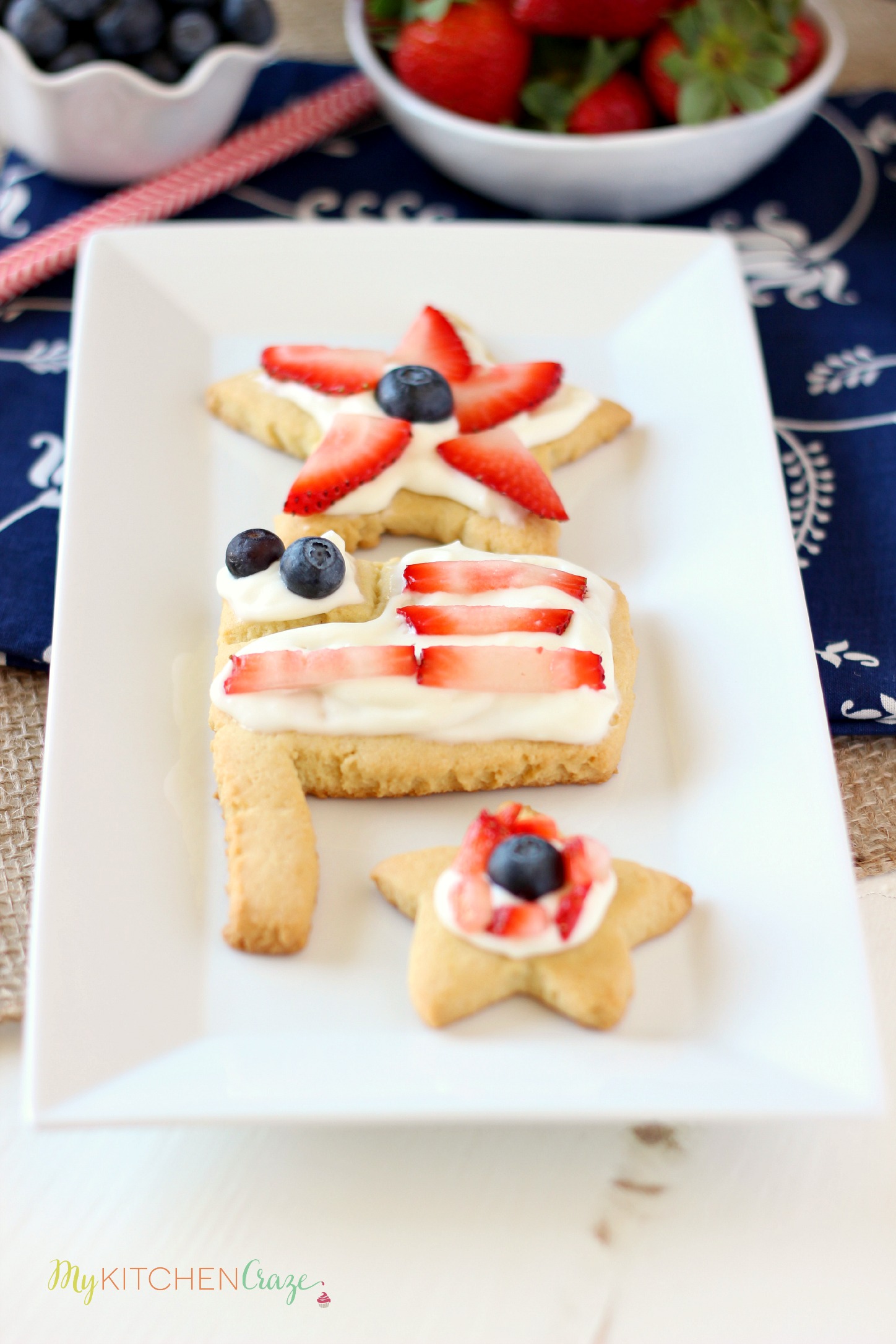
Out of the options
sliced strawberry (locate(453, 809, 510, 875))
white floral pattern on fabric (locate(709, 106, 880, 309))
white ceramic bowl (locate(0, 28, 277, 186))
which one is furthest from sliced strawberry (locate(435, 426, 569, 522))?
white ceramic bowl (locate(0, 28, 277, 186))

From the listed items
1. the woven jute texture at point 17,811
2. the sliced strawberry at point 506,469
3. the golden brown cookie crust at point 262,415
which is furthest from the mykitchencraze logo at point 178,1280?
the golden brown cookie crust at point 262,415

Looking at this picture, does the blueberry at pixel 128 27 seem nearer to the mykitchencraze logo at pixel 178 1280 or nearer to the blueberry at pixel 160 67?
the blueberry at pixel 160 67

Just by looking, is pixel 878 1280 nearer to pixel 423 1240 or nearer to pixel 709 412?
pixel 423 1240

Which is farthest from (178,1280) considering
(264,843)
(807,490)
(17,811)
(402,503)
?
(807,490)

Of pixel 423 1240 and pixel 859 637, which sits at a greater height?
pixel 859 637

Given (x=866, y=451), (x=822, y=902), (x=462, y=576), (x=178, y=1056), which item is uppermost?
(x=866, y=451)

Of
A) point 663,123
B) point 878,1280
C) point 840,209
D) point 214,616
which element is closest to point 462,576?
point 214,616
